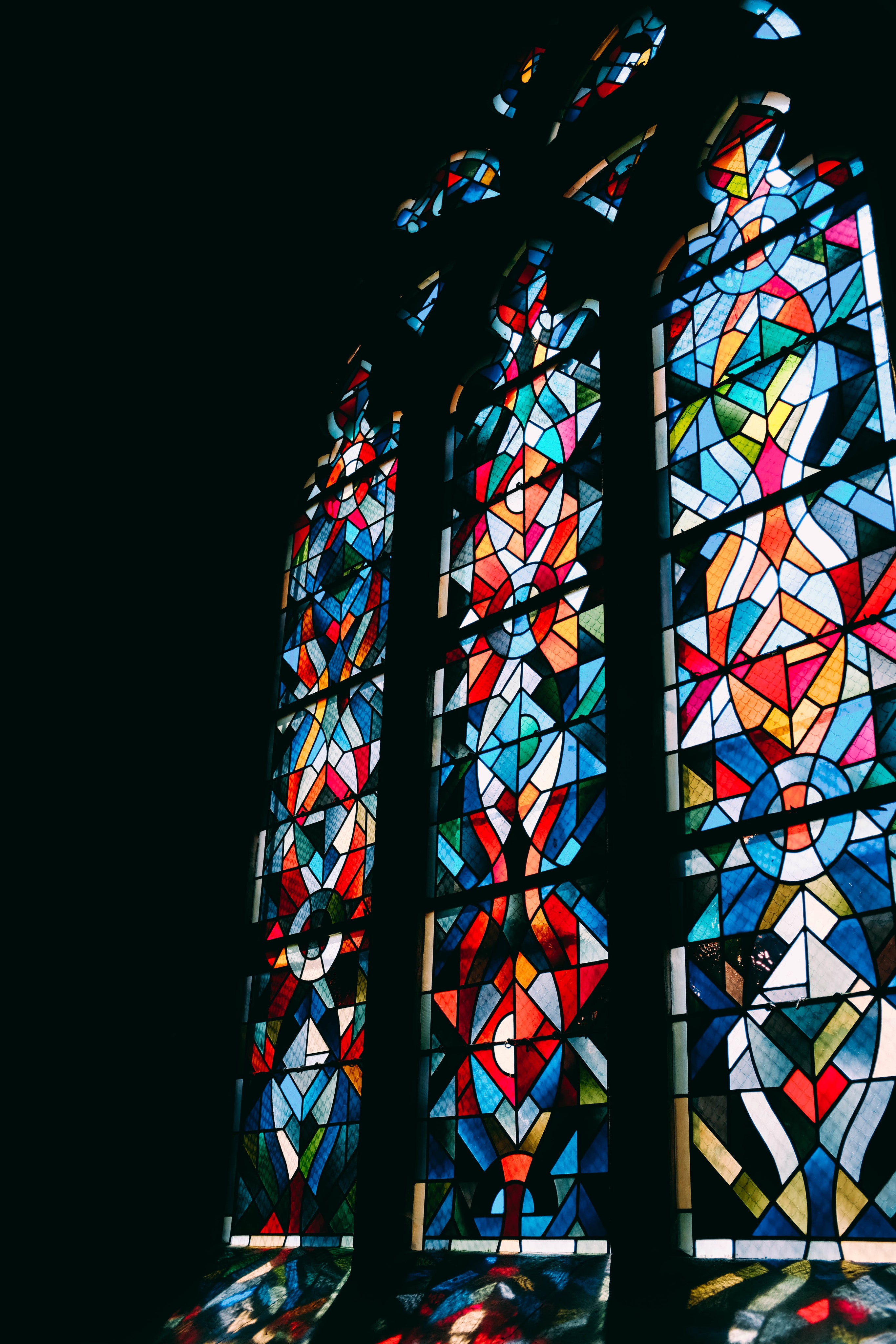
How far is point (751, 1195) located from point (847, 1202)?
0.77 feet

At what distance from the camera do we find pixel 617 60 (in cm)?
450

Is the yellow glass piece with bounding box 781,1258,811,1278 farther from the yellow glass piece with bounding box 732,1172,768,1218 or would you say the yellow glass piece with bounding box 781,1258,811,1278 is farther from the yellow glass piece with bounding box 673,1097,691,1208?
the yellow glass piece with bounding box 673,1097,691,1208

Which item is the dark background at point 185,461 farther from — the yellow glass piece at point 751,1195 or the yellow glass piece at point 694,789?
the yellow glass piece at point 751,1195

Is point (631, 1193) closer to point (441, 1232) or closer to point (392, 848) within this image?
point (441, 1232)

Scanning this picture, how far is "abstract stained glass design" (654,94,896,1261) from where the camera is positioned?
264 centimetres

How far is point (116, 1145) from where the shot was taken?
454 cm

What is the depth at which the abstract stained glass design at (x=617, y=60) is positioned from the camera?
172 inches

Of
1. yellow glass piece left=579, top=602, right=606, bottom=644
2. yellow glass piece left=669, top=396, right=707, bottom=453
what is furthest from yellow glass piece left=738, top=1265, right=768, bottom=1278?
yellow glass piece left=669, top=396, right=707, bottom=453

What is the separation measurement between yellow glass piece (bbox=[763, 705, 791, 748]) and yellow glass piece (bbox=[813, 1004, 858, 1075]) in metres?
0.61

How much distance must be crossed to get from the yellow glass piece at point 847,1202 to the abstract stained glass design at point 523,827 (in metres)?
0.66

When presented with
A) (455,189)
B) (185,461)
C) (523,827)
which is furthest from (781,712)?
(185,461)

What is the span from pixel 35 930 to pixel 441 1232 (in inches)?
81.7

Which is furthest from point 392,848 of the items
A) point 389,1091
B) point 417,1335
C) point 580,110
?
point 580,110

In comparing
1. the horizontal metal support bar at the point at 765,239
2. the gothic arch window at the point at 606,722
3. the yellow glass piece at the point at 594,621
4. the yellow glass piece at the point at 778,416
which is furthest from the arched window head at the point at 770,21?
the yellow glass piece at the point at 594,621
